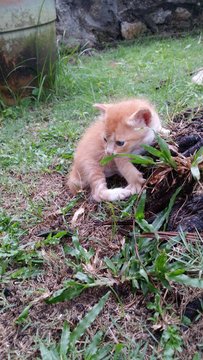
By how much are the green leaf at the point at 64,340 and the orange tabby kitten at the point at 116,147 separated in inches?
30.7

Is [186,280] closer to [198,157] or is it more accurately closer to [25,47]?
[198,157]

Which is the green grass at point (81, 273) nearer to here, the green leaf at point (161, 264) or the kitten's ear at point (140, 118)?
the green leaf at point (161, 264)

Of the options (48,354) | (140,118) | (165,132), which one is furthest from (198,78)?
(48,354)

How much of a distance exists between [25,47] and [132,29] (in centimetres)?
276

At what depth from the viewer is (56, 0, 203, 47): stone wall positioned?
6.54 m

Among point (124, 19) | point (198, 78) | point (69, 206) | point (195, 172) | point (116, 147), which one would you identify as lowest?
point (124, 19)

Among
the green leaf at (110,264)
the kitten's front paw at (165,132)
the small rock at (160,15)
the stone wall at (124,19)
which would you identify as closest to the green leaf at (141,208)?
the green leaf at (110,264)

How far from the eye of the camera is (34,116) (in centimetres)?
437

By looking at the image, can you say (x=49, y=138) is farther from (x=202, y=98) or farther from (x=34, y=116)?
(x=202, y=98)

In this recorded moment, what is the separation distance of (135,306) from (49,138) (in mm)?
2088

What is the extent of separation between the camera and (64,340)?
1.81 meters

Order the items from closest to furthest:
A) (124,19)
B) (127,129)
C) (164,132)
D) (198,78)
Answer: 1. (127,129)
2. (164,132)
3. (198,78)
4. (124,19)

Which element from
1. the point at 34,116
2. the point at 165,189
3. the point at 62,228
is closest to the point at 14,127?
the point at 34,116

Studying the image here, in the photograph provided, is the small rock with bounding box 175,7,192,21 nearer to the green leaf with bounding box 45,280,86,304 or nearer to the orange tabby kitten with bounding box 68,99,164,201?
the orange tabby kitten with bounding box 68,99,164,201
